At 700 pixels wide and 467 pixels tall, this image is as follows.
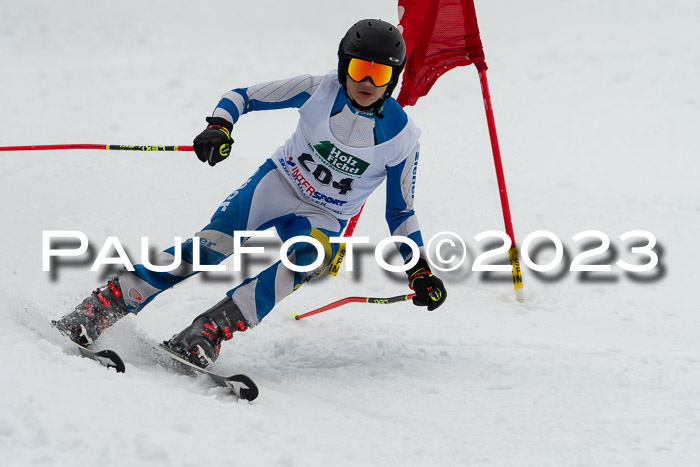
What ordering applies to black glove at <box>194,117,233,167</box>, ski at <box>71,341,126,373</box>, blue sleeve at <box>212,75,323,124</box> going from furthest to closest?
blue sleeve at <box>212,75,323,124</box>
black glove at <box>194,117,233,167</box>
ski at <box>71,341,126,373</box>

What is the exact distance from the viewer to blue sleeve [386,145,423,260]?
3.42m

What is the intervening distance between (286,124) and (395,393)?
6164 mm

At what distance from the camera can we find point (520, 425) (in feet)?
9.65

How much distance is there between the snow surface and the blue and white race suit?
1.63 feet

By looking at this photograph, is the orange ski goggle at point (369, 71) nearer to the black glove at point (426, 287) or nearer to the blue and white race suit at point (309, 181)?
the blue and white race suit at point (309, 181)

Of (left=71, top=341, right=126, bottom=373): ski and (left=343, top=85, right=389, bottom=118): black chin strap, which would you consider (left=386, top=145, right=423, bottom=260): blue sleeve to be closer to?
(left=343, top=85, right=389, bottom=118): black chin strap

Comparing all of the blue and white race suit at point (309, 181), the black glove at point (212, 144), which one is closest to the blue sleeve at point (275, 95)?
the blue and white race suit at point (309, 181)

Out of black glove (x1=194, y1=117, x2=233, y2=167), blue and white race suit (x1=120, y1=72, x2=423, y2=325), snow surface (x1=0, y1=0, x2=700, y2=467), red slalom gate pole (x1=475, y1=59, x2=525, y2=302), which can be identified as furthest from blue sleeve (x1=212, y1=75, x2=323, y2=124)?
red slalom gate pole (x1=475, y1=59, x2=525, y2=302)

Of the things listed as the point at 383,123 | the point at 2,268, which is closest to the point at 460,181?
the point at 383,123

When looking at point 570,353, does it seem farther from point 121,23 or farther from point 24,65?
point 121,23

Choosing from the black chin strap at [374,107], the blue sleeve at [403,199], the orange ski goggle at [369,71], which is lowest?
the blue sleeve at [403,199]

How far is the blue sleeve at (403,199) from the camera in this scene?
11.2ft

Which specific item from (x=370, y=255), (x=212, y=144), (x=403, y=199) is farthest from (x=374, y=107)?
(x=370, y=255)

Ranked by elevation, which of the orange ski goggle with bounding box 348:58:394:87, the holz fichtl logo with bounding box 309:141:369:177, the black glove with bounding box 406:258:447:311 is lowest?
the black glove with bounding box 406:258:447:311
